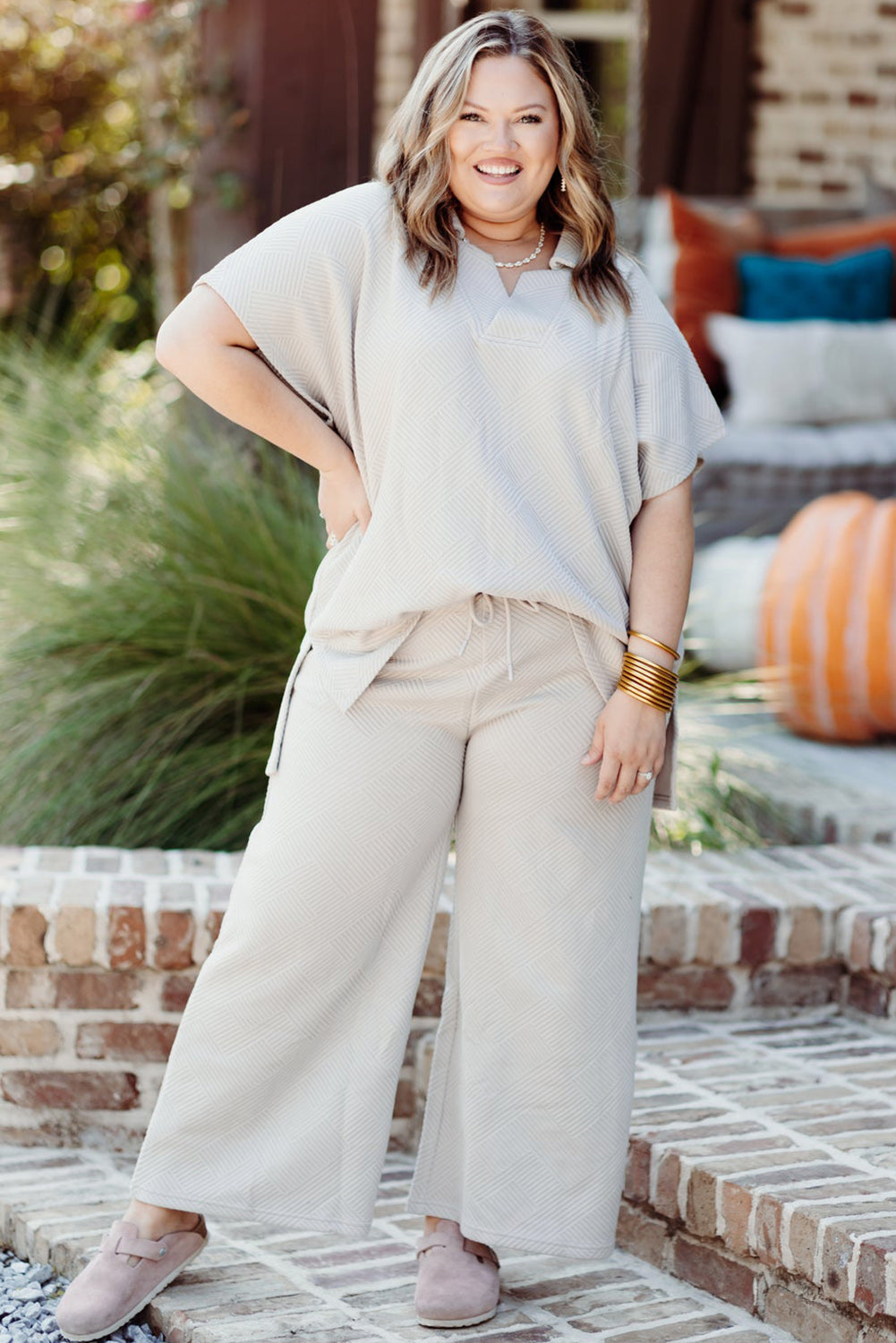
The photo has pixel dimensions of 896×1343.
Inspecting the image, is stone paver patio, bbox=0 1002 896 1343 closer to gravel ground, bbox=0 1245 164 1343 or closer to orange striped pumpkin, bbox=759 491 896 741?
gravel ground, bbox=0 1245 164 1343

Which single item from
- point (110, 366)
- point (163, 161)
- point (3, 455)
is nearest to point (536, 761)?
point (3, 455)

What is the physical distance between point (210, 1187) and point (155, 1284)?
157 millimetres

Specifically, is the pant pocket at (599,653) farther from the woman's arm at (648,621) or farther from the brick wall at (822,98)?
the brick wall at (822,98)

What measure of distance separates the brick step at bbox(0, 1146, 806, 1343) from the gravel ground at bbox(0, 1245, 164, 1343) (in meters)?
0.02

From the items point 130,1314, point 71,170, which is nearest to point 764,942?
point 130,1314

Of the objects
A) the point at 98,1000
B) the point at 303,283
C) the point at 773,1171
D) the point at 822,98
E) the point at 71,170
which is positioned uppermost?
the point at 822,98

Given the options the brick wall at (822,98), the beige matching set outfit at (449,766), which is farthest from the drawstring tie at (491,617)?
the brick wall at (822,98)

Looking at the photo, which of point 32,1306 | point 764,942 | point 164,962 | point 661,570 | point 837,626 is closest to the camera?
point 661,570

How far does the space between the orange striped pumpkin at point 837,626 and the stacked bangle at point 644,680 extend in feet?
6.14

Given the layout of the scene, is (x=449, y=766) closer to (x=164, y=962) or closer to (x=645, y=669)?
(x=645, y=669)

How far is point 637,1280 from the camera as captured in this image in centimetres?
207

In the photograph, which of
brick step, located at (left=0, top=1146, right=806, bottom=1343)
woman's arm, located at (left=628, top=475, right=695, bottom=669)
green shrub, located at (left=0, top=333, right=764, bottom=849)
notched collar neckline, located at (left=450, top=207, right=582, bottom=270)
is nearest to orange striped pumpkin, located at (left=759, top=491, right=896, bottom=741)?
green shrub, located at (left=0, top=333, right=764, bottom=849)

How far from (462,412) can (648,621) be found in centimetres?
32

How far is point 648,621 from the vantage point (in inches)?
70.3
